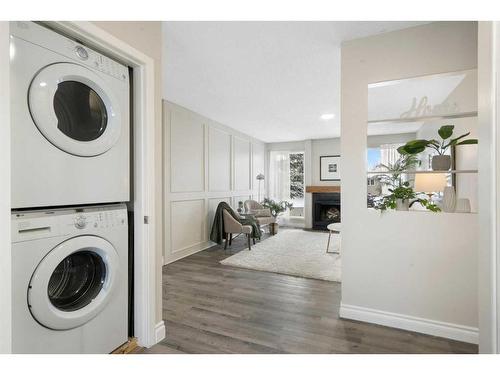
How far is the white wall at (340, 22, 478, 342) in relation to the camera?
6.23ft

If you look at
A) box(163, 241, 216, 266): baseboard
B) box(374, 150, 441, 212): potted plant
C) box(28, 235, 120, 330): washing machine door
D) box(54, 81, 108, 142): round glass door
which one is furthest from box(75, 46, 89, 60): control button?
box(163, 241, 216, 266): baseboard

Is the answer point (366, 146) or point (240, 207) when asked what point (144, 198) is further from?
point (240, 207)

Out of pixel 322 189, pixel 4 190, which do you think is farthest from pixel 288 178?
pixel 4 190

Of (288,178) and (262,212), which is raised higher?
(288,178)

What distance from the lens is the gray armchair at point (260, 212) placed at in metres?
5.69

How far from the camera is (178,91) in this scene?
3.47 metres

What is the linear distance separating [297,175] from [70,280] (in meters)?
6.55

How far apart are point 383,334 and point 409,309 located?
29 cm

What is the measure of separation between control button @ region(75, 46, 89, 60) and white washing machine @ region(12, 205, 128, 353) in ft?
2.71

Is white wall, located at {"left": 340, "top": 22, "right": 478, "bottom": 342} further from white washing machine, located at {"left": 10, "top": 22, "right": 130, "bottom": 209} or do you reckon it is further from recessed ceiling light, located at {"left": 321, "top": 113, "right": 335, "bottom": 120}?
recessed ceiling light, located at {"left": 321, "top": 113, "right": 335, "bottom": 120}

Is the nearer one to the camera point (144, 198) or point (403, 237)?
point (144, 198)

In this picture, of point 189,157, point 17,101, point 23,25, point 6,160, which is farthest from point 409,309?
point 189,157

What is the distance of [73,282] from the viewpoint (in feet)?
4.93
